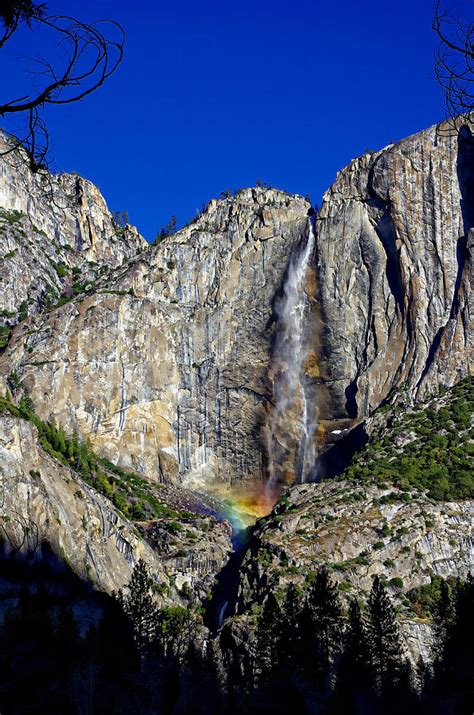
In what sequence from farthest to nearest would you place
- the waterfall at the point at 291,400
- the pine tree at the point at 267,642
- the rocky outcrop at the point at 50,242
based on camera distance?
the rocky outcrop at the point at 50,242, the waterfall at the point at 291,400, the pine tree at the point at 267,642

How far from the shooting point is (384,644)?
61844 mm

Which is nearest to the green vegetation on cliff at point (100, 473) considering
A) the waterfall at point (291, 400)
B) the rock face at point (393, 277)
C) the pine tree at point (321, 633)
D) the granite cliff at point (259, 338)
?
the granite cliff at point (259, 338)

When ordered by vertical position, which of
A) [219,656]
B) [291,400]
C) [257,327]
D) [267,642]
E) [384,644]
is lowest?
[384,644]

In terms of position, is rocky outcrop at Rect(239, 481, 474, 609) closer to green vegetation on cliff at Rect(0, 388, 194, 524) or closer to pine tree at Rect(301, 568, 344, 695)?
pine tree at Rect(301, 568, 344, 695)

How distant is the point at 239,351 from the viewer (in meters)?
117

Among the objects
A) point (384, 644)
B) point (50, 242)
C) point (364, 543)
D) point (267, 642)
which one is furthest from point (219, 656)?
point (50, 242)

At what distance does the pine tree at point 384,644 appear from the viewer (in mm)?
59406

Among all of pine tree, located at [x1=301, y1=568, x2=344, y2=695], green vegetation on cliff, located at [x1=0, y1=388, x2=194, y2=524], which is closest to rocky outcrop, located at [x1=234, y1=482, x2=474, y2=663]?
pine tree, located at [x1=301, y1=568, x2=344, y2=695]

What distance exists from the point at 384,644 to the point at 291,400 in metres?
55.0

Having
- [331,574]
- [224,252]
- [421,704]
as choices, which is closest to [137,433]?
[224,252]

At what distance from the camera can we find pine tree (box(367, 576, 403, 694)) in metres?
59.4

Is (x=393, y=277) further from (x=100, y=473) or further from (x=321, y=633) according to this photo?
(x=321, y=633)

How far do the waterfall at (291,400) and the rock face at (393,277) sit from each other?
5.61 feet

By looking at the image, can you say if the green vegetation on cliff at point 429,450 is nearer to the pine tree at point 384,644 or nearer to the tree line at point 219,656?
the tree line at point 219,656
